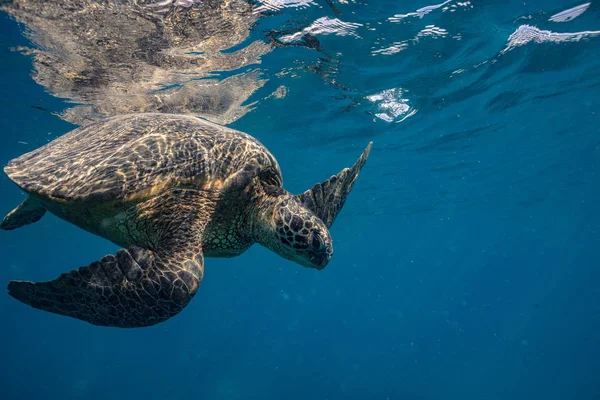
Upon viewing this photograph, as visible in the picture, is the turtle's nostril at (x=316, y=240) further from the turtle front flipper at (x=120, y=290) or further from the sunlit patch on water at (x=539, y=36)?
the sunlit patch on water at (x=539, y=36)

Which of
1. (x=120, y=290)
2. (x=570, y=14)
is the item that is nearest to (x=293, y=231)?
(x=120, y=290)

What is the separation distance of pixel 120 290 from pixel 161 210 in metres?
1.01

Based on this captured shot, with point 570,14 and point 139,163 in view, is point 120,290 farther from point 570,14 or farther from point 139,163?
point 570,14

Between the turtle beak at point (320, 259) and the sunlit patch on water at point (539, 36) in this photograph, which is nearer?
the turtle beak at point (320, 259)

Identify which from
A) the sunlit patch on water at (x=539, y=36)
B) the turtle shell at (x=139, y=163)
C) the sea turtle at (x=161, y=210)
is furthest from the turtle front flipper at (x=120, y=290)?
the sunlit patch on water at (x=539, y=36)

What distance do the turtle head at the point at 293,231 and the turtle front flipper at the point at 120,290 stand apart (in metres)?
0.98

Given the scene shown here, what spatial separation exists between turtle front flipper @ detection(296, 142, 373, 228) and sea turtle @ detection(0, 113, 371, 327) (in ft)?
0.05

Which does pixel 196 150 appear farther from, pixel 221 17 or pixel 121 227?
pixel 221 17

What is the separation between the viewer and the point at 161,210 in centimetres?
385

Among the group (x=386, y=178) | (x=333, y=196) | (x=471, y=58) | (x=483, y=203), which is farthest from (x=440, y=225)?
(x=333, y=196)

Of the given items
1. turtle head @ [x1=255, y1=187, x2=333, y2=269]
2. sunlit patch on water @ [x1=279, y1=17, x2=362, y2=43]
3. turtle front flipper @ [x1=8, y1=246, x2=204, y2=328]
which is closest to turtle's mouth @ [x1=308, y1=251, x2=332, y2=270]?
turtle head @ [x1=255, y1=187, x2=333, y2=269]

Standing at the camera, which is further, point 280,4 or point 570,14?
point 570,14

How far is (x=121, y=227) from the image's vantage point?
4.07 meters

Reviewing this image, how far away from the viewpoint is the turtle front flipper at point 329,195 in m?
4.73
